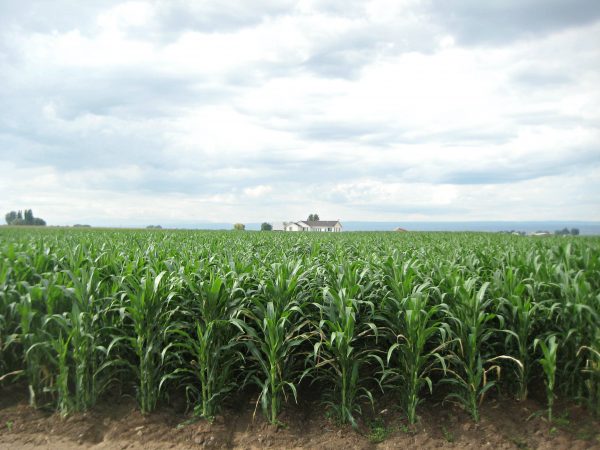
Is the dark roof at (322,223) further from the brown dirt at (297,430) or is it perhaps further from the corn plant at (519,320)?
the brown dirt at (297,430)

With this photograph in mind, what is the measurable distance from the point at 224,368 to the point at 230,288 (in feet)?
2.70

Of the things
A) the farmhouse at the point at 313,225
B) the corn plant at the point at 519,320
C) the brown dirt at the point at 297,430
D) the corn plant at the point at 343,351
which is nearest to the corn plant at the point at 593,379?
the brown dirt at the point at 297,430

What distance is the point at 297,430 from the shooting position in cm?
410

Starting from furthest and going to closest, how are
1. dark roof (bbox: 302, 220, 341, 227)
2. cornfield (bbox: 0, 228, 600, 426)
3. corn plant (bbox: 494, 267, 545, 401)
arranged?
dark roof (bbox: 302, 220, 341, 227), corn plant (bbox: 494, 267, 545, 401), cornfield (bbox: 0, 228, 600, 426)

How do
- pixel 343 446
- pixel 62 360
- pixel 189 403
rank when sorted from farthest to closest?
pixel 189 403
pixel 62 360
pixel 343 446

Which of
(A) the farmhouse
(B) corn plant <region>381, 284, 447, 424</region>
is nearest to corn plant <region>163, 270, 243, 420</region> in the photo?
(B) corn plant <region>381, 284, 447, 424</region>

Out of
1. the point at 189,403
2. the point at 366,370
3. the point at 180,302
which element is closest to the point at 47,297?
the point at 180,302

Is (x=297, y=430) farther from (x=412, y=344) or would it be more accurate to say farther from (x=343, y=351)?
(x=412, y=344)

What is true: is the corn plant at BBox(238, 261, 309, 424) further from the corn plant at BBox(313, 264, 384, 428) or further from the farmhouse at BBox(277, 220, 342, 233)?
the farmhouse at BBox(277, 220, 342, 233)

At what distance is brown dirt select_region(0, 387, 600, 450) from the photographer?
394 cm

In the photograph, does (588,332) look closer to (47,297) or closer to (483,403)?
(483,403)

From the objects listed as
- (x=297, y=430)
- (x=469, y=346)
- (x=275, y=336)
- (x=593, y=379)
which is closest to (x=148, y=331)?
(x=275, y=336)

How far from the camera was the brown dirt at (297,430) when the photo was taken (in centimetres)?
394

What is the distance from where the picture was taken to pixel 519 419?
13.9 ft
